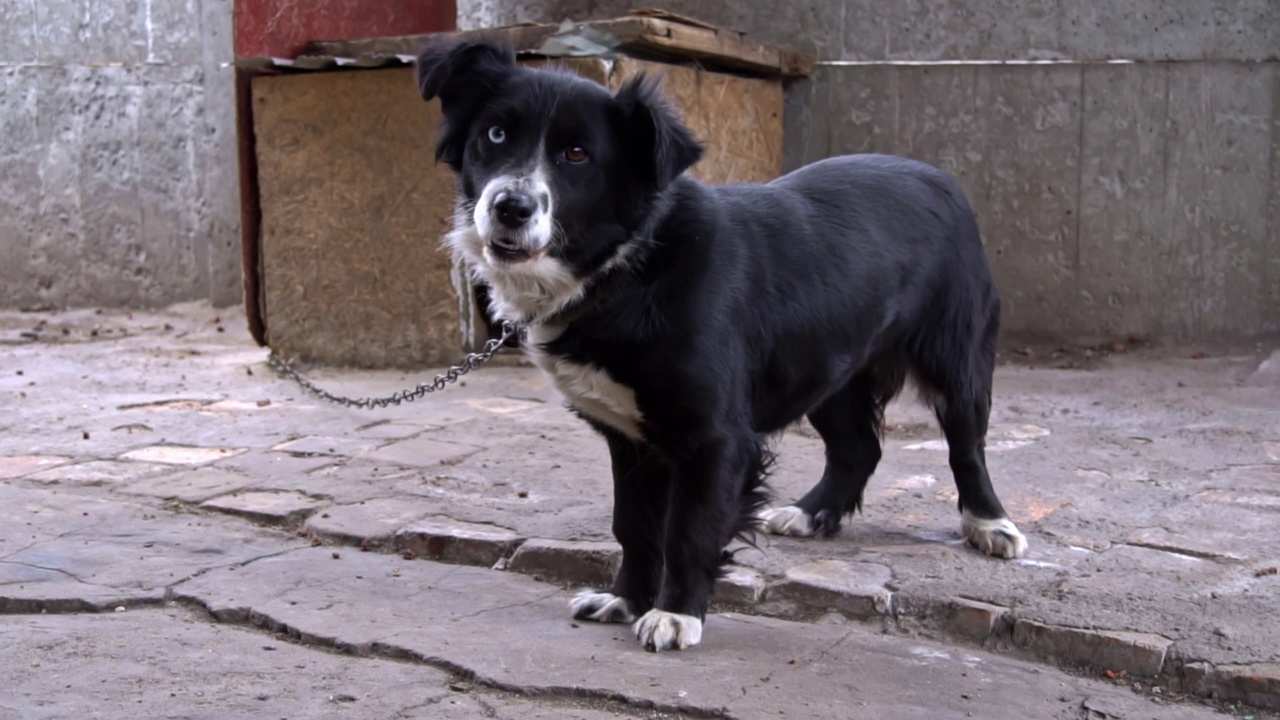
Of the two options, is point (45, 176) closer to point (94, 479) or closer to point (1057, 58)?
point (94, 479)

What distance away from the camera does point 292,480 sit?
4594 millimetres

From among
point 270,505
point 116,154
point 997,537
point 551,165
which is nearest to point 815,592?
point 997,537

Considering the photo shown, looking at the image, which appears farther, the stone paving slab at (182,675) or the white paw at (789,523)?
the white paw at (789,523)

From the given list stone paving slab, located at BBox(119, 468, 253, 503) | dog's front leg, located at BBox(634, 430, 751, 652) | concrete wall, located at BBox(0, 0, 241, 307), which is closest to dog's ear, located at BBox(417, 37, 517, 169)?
dog's front leg, located at BBox(634, 430, 751, 652)

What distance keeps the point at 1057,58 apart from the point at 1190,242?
3.92 feet

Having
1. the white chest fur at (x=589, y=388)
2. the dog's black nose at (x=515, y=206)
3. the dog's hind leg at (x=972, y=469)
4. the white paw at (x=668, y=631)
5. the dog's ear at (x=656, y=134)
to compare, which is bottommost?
the white paw at (x=668, y=631)

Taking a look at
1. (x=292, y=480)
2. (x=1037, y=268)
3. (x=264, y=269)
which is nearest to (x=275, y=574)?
(x=292, y=480)

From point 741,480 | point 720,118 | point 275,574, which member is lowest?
point 275,574

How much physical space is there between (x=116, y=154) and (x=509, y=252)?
24.2 feet

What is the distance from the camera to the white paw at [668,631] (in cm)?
306

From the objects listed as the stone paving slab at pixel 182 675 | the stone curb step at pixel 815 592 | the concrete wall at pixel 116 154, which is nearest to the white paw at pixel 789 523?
the stone curb step at pixel 815 592

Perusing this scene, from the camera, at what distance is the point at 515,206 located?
2914 millimetres

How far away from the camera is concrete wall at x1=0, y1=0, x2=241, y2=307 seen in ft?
30.5

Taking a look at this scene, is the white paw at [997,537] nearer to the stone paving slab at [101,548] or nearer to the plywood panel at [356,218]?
the stone paving slab at [101,548]
